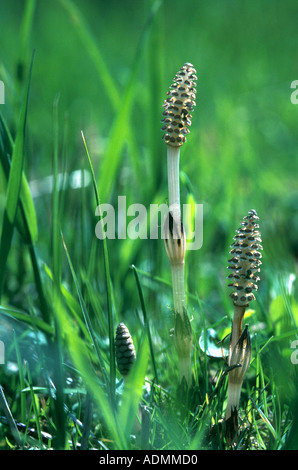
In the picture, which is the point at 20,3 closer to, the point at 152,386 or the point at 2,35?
the point at 2,35

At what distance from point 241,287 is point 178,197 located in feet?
0.50

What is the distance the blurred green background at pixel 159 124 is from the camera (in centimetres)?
129

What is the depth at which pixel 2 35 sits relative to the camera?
10.9ft

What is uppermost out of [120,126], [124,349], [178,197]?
[120,126]

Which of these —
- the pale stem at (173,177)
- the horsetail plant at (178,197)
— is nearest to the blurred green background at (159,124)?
the horsetail plant at (178,197)

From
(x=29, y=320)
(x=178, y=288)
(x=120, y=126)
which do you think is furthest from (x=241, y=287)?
(x=120, y=126)

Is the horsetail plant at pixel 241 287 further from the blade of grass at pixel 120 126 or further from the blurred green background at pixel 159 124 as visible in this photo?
the blade of grass at pixel 120 126

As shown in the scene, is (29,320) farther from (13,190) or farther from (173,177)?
(173,177)

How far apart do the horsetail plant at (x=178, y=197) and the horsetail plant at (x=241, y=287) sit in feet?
0.23

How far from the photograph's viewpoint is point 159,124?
1435mm

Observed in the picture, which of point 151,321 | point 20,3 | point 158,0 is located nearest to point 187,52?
point 158,0

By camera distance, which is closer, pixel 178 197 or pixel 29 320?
pixel 178 197

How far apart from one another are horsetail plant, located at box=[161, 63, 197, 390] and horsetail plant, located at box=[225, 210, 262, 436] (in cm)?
7
